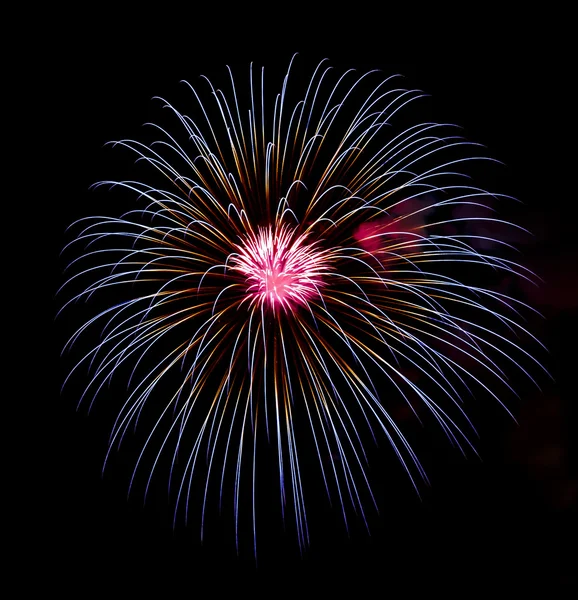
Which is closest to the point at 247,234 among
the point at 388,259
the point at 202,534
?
the point at 388,259

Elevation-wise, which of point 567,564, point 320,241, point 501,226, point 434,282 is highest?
point 501,226

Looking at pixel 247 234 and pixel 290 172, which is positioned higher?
pixel 290 172

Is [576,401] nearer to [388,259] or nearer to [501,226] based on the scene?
[501,226]

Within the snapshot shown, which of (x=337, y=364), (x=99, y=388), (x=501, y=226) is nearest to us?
(x=337, y=364)

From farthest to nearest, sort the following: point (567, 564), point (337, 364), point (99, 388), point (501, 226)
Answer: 1. point (501, 226)
2. point (567, 564)
3. point (99, 388)
4. point (337, 364)

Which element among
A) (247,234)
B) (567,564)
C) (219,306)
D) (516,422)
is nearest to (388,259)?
(247,234)

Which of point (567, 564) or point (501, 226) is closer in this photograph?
point (567, 564)

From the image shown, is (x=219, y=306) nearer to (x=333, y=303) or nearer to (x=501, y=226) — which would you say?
(x=333, y=303)
